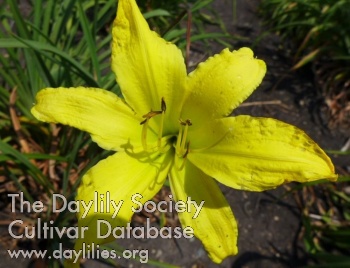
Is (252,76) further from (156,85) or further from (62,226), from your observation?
(62,226)

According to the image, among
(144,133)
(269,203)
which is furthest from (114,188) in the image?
(269,203)

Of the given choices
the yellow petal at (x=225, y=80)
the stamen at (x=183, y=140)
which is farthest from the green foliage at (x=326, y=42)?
the stamen at (x=183, y=140)

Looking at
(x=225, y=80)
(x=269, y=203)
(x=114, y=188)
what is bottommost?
(x=269, y=203)

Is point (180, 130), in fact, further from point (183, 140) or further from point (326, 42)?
point (326, 42)

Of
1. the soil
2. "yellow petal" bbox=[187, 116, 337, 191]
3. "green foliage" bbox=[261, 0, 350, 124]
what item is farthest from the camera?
"green foliage" bbox=[261, 0, 350, 124]

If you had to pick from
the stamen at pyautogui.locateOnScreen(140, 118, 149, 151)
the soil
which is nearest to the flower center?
the stamen at pyautogui.locateOnScreen(140, 118, 149, 151)

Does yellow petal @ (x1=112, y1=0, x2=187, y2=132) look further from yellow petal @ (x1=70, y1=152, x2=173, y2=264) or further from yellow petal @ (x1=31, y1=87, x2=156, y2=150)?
yellow petal @ (x1=70, y1=152, x2=173, y2=264)

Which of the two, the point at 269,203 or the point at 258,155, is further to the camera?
the point at 269,203

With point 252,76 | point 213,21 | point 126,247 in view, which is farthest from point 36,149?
point 213,21
